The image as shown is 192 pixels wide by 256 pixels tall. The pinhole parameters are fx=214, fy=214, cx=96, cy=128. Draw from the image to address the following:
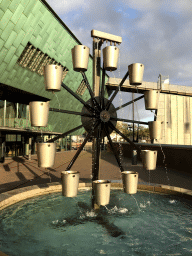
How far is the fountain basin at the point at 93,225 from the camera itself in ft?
12.9

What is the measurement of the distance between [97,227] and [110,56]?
421 cm

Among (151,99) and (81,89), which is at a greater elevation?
(81,89)

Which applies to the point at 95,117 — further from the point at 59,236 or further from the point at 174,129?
the point at 174,129

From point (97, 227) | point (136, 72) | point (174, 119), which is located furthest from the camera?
point (174, 119)

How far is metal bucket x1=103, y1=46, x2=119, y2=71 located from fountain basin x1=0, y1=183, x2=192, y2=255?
3.94 metres

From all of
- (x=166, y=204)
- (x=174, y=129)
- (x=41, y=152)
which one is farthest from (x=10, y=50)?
(x=174, y=129)

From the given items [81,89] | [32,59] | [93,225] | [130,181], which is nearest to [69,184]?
[93,225]

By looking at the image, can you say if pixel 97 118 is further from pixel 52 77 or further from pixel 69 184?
pixel 69 184

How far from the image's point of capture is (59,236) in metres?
4.34

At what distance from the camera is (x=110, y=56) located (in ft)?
18.5

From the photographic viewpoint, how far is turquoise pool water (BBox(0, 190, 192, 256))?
3887 mm

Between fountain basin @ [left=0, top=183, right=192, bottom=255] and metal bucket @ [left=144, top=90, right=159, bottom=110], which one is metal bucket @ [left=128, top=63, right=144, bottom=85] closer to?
metal bucket @ [left=144, top=90, right=159, bottom=110]

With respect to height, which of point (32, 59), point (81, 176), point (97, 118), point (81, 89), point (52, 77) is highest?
point (32, 59)

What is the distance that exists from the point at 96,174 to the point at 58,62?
775 inches
